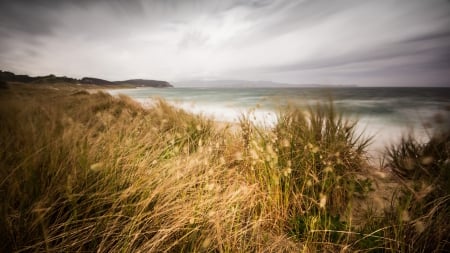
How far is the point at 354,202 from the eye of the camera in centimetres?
212

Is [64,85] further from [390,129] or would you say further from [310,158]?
[390,129]

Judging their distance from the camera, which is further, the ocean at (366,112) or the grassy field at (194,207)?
the ocean at (366,112)

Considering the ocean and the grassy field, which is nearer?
the grassy field

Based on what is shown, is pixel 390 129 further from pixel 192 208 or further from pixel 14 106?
pixel 14 106

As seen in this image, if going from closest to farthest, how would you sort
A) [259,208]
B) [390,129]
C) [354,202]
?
[259,208]
[354,202]
[390,129]

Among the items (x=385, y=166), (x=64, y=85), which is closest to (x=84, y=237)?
(x=385, y=166)

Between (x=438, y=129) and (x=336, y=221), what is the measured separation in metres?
2.50

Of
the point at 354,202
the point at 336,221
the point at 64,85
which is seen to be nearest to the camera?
the point at 336,221

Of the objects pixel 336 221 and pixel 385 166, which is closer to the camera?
pixel 336 221

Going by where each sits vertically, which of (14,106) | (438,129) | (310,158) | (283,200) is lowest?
(283,200)

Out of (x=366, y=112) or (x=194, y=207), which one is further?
(x=366, y=112)

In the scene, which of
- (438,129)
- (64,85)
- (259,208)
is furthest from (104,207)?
(438,129)

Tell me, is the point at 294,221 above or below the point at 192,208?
below

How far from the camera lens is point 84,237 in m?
1.17
